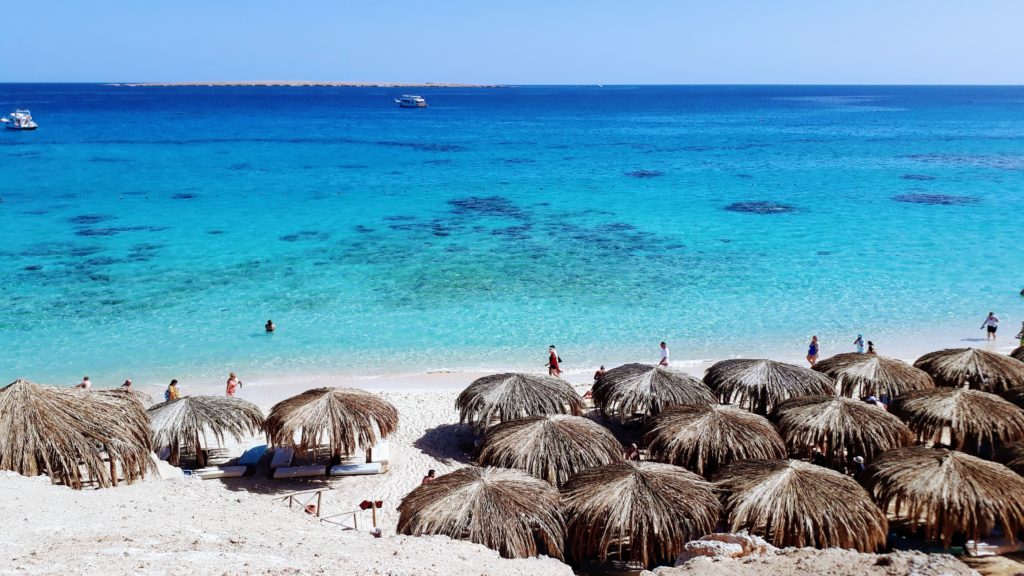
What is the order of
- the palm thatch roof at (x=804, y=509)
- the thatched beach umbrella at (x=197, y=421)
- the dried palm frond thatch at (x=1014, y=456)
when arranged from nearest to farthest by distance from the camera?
the palm thatch roof at (x=804, y=509)
the dried palm frond thatch at (x=1014, y=456)
the thatched beach umbrella at (x=197, y=421)

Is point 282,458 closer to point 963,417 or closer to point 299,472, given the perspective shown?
point 299,472

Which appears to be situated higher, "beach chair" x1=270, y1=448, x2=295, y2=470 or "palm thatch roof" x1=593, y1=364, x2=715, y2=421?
"palm thatch roof" x1=593, y1=364, x2=715, y2=421

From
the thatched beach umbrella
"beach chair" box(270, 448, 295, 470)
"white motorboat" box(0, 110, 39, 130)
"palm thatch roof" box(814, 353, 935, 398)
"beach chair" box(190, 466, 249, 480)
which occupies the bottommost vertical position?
"beach chair" box(190, 466, 249, 480)

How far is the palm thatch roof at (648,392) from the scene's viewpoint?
41.2 feet

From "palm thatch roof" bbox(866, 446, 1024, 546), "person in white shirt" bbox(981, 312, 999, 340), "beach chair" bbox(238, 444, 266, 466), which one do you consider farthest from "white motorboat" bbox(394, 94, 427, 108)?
"palm thatch roof" bbox(866, 446, 1024, 546)

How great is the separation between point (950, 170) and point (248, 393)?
5112 centimetres

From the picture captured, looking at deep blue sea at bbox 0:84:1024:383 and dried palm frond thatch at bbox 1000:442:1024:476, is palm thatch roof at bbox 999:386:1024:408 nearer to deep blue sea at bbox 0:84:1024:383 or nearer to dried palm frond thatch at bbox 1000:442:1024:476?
dried palm frond thatch at bbox 1000:442:1024:476

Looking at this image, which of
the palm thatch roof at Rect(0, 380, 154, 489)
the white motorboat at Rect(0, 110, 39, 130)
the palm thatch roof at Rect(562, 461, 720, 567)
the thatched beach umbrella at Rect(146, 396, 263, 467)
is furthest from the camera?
the white motorboat at Rect(0, 110, 39, 130)

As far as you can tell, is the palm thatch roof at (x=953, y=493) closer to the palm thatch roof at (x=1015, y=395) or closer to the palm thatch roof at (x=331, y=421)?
the palm thatch roof at (x=1015, y=395)

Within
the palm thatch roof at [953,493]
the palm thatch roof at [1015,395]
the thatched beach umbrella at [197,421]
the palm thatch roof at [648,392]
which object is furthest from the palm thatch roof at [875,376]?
the thatched beach umbrella at [197,421]

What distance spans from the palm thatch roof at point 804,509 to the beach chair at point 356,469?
19.4 feet

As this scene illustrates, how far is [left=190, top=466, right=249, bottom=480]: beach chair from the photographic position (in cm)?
1202

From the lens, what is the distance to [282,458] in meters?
12.6

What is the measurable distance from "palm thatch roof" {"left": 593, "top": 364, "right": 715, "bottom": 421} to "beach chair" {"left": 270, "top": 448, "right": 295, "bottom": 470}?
562 cm
